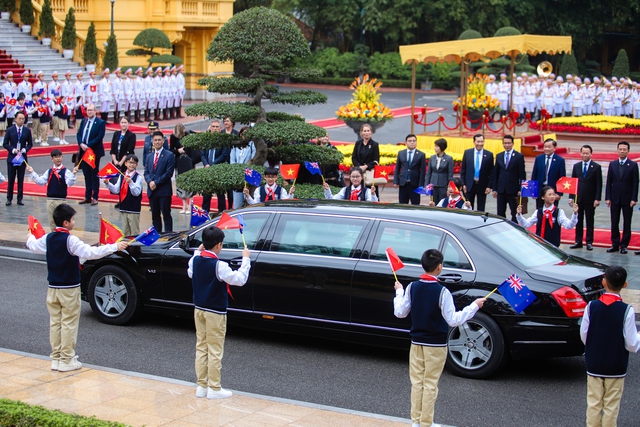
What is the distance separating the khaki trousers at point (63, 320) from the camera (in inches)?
335

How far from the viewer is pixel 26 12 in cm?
3750

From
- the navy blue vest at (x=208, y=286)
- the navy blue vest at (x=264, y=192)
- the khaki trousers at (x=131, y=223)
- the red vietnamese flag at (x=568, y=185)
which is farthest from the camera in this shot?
the khaki trousers at (x=131, y=223)

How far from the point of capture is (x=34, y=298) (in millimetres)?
11539

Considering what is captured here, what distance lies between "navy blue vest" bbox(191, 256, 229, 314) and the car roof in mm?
2006

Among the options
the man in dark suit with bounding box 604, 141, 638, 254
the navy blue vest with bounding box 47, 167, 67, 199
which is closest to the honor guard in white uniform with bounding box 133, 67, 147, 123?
the navy blue vest with bounding box 47, 167, 67, 199

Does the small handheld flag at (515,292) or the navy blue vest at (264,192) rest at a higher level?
the navy blue vest at (264,192)

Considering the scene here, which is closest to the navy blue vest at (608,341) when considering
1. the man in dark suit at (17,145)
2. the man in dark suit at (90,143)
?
the man in dark suit at (90,143)

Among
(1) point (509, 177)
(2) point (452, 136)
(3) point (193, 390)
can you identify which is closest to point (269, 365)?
(3) point (193, 390)

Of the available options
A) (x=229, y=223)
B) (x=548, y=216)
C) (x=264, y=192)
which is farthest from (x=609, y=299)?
(x=264, y=192)

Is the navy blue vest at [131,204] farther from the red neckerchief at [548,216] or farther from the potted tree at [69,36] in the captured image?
the potted tree at [69,36]

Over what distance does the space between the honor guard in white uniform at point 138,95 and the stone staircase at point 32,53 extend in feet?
11.9

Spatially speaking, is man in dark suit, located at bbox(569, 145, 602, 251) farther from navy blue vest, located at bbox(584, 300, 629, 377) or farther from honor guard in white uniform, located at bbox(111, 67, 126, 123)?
honor guard in white uniform, located at bbox(111, 67, 126, 123)

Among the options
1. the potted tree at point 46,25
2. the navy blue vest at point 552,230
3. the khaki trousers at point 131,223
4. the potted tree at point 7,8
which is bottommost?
the khaki trousers at point 131,223

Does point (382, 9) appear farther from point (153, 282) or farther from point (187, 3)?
point (153, 282)
